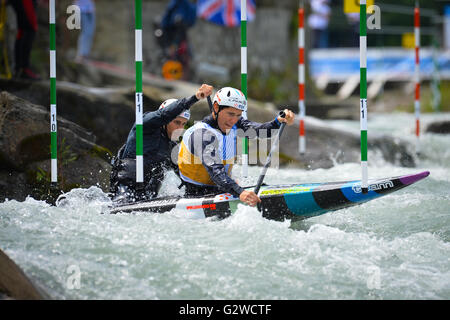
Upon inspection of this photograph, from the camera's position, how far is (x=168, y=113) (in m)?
5.44

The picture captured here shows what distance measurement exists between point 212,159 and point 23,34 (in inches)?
157

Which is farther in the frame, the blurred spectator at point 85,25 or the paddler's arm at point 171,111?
the blurred spectator at point 85,25

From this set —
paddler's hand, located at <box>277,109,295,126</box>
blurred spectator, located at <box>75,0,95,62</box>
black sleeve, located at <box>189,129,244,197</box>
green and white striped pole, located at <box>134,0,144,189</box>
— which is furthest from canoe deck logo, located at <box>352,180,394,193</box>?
blurred spectator, located at <box>75,0,95,62</box>

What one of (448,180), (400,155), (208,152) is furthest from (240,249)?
(400,155)

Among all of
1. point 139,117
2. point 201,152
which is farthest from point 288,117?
point 139,117

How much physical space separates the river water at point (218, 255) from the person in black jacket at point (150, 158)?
1.24 feet

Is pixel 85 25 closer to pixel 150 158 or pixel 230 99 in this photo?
pixel 150 158

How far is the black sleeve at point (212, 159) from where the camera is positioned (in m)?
4.86

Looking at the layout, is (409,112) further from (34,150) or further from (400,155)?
(34,150)

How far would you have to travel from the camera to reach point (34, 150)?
6477 mm

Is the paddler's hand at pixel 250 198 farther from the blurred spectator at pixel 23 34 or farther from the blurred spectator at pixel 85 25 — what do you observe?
the blurred spectator at pixel 85 25

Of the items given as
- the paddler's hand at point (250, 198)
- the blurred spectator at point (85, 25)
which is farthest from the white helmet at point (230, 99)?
the blurred spectator at point (85, 25)

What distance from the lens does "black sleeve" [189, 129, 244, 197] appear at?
4859 millimetres
